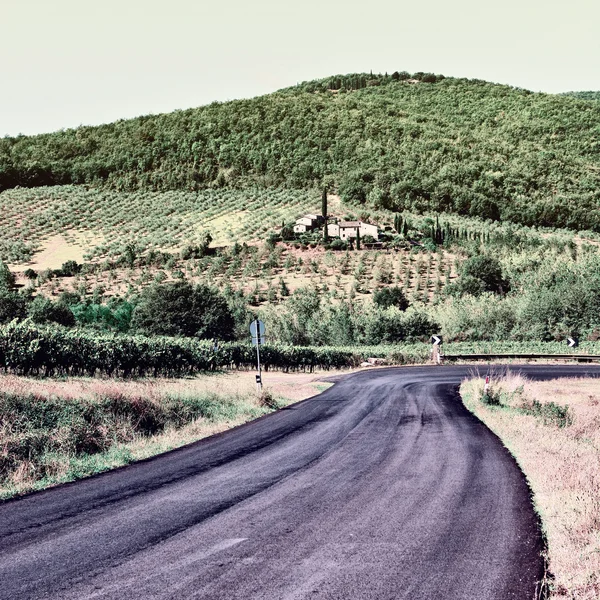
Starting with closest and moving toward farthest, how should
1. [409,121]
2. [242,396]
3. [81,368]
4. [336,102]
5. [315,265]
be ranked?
[242,396]
[81,368]
[315,265]
[409,121]
[336,102]

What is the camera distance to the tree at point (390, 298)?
7038 cm

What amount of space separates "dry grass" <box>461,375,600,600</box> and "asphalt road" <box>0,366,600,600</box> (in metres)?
0.34

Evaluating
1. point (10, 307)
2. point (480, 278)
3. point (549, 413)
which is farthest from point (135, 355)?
point (480, 278)

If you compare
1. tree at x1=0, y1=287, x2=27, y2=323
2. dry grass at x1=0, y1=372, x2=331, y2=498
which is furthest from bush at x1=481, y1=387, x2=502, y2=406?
tree at x1=0, y1=287, x2=27, y2=323

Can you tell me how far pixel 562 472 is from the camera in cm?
1175

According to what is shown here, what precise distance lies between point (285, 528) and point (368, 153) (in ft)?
464

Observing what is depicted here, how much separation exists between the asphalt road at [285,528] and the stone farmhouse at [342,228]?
8318cm

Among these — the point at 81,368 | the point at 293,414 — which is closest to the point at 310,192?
the point at 81,368

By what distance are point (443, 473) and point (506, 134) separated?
537ft

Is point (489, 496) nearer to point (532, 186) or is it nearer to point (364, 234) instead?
point (364, 234)

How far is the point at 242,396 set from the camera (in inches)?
992

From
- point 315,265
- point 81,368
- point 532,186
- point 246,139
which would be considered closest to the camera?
point 81,368

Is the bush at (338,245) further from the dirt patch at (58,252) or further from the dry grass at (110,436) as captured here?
the dry grass at (110,436)


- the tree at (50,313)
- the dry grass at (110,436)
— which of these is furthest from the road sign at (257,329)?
the tree at (50,313)
